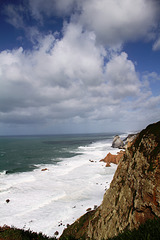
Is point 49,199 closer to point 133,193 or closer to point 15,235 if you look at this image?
point 15,235

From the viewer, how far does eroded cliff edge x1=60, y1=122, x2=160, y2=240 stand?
24.5 ft

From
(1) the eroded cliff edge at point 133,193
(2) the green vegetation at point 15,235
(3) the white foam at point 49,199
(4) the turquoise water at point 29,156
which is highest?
(1) the eroded cliff edge at point 133,193

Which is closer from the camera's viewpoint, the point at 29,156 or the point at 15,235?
the point at 15,235

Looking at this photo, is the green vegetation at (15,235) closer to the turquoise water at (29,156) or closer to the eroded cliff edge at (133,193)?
the eroded cliff edge at (133,193)

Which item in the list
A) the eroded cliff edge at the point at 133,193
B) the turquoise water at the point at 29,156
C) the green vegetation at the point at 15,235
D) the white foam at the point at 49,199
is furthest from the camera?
the turquoise water at the point at 29,156

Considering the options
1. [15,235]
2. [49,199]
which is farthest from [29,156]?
[15,235]

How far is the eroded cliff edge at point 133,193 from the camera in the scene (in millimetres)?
7465

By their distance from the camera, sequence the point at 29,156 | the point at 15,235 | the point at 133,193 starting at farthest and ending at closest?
the point at 29,156
the point at 133,193
the point at 15,235

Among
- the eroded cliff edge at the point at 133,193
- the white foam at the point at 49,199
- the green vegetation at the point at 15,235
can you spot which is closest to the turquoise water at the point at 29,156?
the white foam at the point at 49,199

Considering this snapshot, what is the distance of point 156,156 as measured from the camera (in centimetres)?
804

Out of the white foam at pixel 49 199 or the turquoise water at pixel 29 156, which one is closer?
the white foam at pixel 49 199

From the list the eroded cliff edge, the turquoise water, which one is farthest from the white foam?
the turquoise water

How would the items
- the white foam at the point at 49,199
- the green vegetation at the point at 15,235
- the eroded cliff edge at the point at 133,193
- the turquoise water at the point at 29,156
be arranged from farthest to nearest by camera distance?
the turquoise water at the point at 29,156, the white foam at the point at 49,199, the green vegetation at the point at 15,235, the eroded cliff edge at the point at 133,193

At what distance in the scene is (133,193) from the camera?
859 centimetres
